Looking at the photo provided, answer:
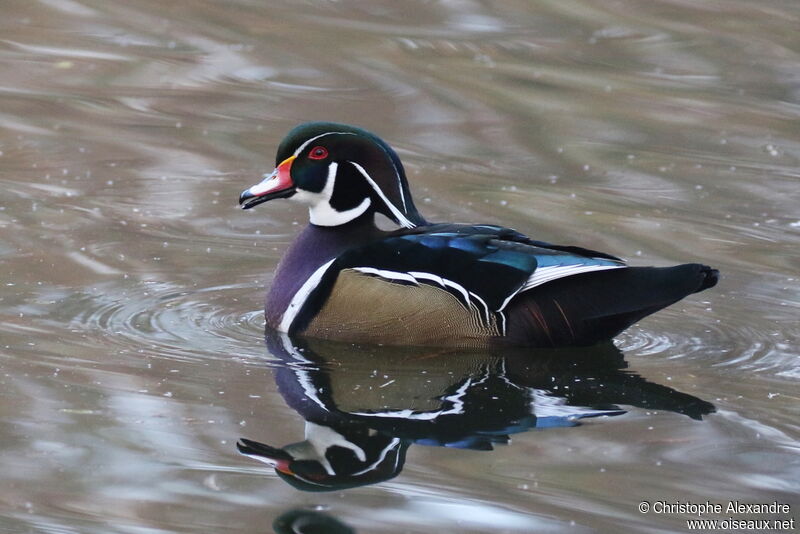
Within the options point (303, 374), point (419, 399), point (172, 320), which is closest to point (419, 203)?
point (172, 320)

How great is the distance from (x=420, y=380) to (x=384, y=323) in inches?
20.1

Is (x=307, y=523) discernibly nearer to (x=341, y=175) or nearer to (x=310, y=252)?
(x=310, y=252)

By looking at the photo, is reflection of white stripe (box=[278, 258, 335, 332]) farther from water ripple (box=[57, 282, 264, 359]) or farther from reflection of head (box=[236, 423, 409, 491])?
reflection of head (box=[236, 423, 409, 491])

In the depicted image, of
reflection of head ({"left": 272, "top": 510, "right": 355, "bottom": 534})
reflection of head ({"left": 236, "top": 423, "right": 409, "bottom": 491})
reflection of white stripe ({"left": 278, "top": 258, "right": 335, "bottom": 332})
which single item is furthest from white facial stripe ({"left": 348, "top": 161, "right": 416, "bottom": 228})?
reflection of head ({"left": 272, "top": 510, "right": 355, "bottom": 534})

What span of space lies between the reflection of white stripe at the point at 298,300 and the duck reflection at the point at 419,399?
8 centimetres

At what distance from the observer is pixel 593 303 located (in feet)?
23.8

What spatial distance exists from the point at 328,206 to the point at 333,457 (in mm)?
2097

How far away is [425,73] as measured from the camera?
12820mm

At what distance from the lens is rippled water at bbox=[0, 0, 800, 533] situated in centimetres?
565

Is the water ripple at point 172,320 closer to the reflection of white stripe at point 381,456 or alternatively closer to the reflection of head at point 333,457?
the reflection of head at point 333,457

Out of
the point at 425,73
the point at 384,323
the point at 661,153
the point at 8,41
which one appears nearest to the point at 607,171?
the point at 661,153

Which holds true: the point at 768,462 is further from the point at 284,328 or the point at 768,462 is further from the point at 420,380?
the point at 284,328

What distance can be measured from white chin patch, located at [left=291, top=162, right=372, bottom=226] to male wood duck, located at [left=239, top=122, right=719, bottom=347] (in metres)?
0.21

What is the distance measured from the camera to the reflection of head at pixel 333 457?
5.70m
